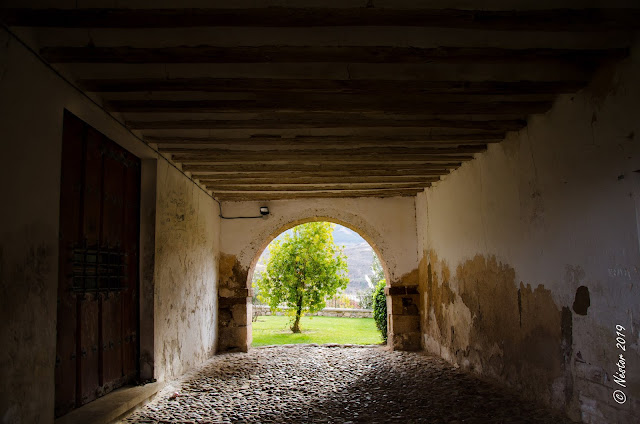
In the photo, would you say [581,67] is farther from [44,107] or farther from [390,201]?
[390,201]

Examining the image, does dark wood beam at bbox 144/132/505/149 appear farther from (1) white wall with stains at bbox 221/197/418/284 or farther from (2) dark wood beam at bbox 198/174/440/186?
(1) white wall with stains at bbox 221/197/418/284

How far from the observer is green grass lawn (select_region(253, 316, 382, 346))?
33.5 ft

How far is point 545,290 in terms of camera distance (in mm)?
4164

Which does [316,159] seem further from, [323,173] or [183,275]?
[183,275]

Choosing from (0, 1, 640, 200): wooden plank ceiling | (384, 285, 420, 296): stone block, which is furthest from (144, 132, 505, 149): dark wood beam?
(384, 285, 420, 296): stone block

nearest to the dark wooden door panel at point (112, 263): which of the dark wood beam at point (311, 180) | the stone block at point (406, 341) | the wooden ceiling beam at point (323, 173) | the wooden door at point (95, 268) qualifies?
the wooden door at point (95, 268)

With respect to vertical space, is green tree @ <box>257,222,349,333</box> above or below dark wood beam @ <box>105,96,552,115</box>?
below

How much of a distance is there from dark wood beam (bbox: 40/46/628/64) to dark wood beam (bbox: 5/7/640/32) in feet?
0.91

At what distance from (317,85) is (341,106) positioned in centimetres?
52

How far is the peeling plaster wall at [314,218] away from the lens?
26.6ft

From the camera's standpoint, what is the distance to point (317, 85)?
3475 millimetres

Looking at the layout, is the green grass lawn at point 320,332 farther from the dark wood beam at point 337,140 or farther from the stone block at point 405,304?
the dark wood beam at point 337,140

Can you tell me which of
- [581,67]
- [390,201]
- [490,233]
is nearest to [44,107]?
[581,67]

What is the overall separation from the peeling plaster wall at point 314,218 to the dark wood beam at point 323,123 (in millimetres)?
3882
